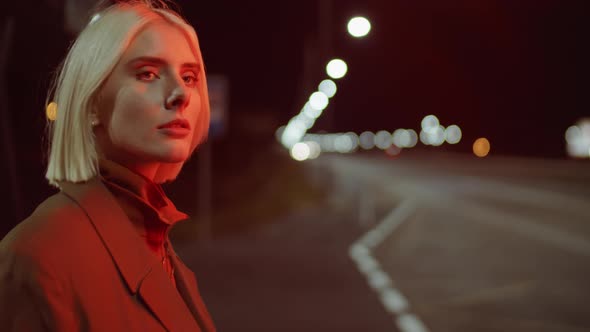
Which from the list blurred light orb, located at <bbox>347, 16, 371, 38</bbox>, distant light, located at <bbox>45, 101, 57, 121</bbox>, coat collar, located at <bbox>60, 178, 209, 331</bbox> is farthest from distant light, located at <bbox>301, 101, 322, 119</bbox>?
coat collar, located at <bbox>60, 178, 209, 331</bbox>

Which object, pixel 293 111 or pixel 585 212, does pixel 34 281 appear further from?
Answer: pixel 293 111

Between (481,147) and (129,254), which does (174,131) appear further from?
(481,147)

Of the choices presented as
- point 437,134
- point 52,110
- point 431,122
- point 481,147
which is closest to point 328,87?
point 52,110

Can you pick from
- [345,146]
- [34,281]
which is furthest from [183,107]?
[345,146]

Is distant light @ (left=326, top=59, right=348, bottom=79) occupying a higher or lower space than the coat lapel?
higher

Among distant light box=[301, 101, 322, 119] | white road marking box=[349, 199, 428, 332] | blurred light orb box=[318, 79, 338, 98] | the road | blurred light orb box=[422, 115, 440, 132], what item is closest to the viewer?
white road marking box=[349, 199, 428, 332]

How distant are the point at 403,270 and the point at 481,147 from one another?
299 feet

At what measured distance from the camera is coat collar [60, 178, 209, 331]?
1.66 m

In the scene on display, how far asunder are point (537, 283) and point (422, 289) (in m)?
2.15

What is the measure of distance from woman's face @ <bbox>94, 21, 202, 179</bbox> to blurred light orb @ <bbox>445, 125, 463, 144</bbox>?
130m

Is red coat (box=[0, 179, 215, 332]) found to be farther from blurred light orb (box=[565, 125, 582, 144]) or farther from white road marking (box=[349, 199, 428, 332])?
blurred light orb (box=[565, 125, 582, 144])

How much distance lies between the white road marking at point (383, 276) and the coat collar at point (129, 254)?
7459mm

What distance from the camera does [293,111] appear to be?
4884 inches

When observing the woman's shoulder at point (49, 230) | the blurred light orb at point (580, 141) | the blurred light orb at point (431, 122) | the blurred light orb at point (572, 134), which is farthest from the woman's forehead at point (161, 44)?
the blurred light orb at point (431, 122)
